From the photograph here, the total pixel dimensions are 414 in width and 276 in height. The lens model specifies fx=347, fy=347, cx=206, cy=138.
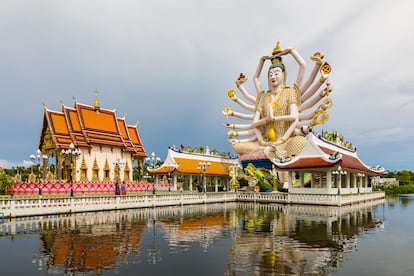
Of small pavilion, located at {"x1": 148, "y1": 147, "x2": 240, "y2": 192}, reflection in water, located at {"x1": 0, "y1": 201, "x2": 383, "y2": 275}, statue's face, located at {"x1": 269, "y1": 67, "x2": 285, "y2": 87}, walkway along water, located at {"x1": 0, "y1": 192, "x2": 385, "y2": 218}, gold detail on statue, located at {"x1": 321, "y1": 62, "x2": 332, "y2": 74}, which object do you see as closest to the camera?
reflection in water, located at {"x1": 0, "y1": 201, "x2": 383, "y2": 275}

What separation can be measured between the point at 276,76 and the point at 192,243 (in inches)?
1382

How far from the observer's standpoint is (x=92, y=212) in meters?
22.3

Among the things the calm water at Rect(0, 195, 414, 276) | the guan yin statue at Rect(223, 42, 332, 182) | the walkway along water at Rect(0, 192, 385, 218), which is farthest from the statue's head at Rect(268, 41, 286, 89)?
the calm water at Rect(0, 195, 414, 276)

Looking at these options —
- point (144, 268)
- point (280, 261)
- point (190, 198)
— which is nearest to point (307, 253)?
point (280, 261)

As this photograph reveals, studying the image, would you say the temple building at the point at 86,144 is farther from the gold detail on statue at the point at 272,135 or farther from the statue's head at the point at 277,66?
the statue's head at the point at 277,66

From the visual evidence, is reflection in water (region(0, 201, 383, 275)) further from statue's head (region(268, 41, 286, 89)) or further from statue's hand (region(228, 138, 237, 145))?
statue's hand (region(228, 138, 237, 145))

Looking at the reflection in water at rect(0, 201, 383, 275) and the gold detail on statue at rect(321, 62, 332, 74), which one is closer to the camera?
the reflection in water at rect(0, 201, 383, 275)

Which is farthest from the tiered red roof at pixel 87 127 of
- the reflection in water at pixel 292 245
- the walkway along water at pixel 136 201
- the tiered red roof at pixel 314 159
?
the reflection in water at pixel 292 245

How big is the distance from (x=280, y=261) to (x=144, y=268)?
3680mm

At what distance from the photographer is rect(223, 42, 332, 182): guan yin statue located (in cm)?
4091

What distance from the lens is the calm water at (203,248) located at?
355 inches

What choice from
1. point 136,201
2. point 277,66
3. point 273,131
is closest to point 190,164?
point 273,131

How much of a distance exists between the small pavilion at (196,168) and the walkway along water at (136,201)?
23.4 feet

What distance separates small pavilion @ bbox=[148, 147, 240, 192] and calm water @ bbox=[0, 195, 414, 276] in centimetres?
2279
